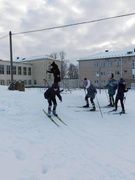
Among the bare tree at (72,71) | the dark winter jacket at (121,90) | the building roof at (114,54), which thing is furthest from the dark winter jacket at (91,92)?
the bare tree at (72,71)

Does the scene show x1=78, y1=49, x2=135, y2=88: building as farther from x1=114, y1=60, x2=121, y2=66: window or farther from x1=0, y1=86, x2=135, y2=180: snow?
x1=0, y1=86, x2=135, y2=180: snow

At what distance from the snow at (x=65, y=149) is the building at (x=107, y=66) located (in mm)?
42699

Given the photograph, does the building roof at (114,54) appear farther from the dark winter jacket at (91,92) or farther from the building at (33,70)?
the dark winter jacket at (91,92)

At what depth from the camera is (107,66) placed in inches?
2181

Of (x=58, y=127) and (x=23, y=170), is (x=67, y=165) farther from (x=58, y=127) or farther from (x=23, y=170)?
(x=58, y=127)

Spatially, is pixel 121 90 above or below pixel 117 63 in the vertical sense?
below

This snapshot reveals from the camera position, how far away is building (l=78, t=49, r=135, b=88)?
171 feet

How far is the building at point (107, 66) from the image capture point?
52.0 meters

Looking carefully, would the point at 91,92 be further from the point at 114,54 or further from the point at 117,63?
the point at 114,54

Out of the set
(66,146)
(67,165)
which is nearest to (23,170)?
(67,165)

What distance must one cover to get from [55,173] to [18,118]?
4625 millimetres

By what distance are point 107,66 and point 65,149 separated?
52.0 meters

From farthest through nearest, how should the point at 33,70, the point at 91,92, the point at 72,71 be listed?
the point at 72,71 < the point at 33,70 < the point at 91,92

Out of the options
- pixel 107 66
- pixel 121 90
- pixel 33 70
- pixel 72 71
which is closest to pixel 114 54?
pixel 107 66
